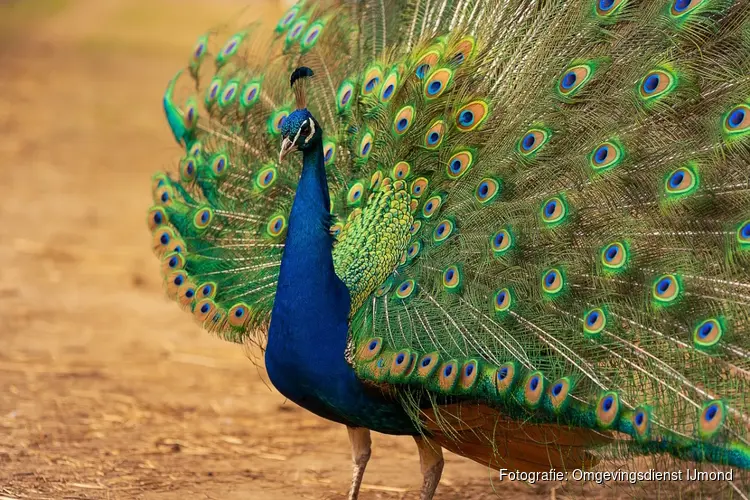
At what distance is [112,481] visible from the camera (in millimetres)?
5023

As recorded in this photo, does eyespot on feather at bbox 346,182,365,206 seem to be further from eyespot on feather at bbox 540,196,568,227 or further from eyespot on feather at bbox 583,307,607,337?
eyespot on feather at bbox 583,307,607,337

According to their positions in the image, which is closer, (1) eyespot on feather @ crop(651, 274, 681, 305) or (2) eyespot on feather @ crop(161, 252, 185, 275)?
(1) eyespot on feather @ crop(651, 274, 681, 305)

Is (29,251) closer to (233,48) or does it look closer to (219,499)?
(233,48)

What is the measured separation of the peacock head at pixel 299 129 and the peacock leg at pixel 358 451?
133 centimetres

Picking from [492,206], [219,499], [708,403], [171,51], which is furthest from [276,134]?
[171,51]

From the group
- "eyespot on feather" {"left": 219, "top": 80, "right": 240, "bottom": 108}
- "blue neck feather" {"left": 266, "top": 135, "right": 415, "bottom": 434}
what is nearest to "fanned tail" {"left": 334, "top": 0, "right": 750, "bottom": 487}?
"blue neck feather" {"left": 266, "top": 135, "right": 415, "bottom": 434}

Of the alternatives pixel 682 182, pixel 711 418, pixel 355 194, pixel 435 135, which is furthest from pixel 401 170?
pixel 711 418

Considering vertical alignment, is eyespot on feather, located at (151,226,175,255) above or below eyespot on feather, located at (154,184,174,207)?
below

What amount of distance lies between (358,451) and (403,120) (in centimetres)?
149

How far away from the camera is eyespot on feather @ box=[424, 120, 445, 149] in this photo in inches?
172

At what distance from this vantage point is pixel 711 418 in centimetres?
355

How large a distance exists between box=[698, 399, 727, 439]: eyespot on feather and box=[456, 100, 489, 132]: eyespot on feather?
1468 millimetres

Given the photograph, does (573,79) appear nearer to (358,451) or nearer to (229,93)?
(358,451)

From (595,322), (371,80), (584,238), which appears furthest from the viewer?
(371,80)
